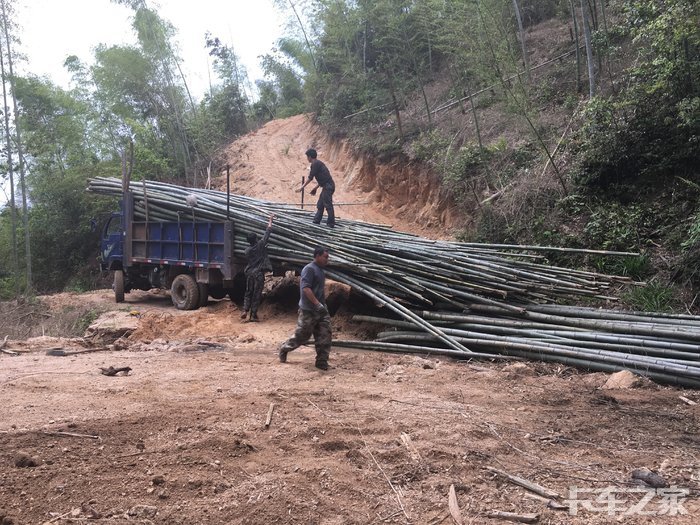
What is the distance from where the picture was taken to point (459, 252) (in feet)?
28.0

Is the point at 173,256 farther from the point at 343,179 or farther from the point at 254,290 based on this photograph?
the point at 343,179

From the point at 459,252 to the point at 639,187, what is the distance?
11.9 ft

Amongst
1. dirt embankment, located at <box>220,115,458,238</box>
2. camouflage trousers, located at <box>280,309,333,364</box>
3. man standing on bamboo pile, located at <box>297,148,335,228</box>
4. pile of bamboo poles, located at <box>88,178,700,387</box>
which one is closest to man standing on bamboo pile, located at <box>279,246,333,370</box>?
camouflage trousers, located at <box>280,309,333,364</box>

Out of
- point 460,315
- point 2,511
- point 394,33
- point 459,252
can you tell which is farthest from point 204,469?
point 394,33

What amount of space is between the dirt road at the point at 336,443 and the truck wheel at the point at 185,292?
159 inches

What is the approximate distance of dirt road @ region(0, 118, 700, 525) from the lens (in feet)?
10.1

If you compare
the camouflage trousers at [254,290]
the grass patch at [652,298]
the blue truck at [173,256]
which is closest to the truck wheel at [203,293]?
the blue truck at [173,256]

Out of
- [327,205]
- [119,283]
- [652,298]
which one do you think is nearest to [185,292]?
[119,283]

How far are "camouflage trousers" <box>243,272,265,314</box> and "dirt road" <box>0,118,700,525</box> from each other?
111 inches

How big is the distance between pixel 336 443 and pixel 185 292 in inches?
296

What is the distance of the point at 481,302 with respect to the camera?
289 inches

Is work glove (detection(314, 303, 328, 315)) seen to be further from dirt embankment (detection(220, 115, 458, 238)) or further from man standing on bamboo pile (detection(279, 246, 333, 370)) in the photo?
dirt embankment (detection(220, 115, 458, 238))

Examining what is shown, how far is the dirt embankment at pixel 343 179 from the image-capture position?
15656 millimetres

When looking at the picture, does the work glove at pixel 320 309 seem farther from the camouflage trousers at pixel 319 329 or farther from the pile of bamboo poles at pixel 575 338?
the pile of bamboo poles at pixel 575 338
